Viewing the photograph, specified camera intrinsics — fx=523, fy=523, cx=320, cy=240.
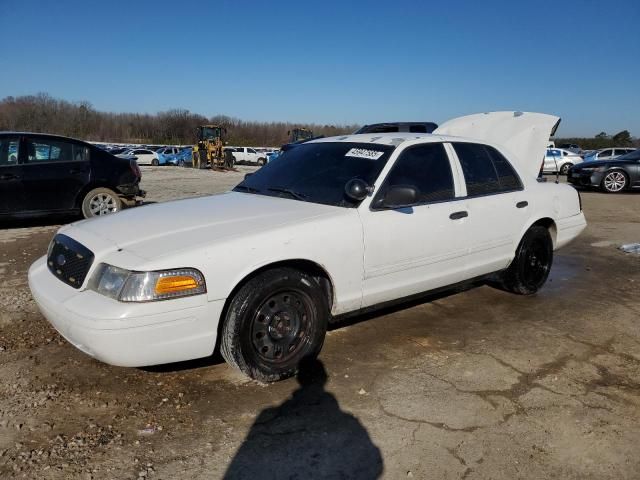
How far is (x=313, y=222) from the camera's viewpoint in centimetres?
342

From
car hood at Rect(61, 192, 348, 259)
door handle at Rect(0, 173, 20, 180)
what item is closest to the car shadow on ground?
car hood at Rect(61, 192, 348, 259)

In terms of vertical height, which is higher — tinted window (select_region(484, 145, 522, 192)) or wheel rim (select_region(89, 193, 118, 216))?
tinted window (select_region(484, 145, 522, 192))

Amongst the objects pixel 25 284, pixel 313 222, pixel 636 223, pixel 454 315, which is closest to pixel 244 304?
pixel 313 222

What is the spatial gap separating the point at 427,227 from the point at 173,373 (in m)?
2.10

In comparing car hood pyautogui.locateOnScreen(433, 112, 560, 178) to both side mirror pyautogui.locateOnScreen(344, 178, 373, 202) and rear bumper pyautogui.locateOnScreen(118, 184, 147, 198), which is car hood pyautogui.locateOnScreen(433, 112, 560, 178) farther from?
rear bumper pyautogui.locateOnScreen(118, 184, 147, 198)

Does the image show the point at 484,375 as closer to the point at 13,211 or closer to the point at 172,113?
the point at 13,211

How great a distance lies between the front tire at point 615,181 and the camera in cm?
1567

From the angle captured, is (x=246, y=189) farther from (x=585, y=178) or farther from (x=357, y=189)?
(x=585, y=178)

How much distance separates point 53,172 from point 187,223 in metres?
5.84

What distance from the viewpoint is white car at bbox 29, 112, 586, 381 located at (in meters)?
2.90

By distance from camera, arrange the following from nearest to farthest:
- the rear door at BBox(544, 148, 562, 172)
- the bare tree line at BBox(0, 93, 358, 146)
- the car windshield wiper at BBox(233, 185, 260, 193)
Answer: the car windshield wiper at BBox(233, 185, 260, 193)
the rear door at BBox(544, 148, 562, 172)
the bare tree line at BBox(0, 93, 358, 146)

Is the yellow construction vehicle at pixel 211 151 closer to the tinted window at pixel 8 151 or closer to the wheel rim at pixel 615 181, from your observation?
the wheel rim at pixel 615 181

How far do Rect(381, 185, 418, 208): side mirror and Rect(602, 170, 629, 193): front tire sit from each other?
1454 cm

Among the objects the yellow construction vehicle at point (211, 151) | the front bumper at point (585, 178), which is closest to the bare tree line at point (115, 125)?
the yellow construction vehicle at point (211, 151)
